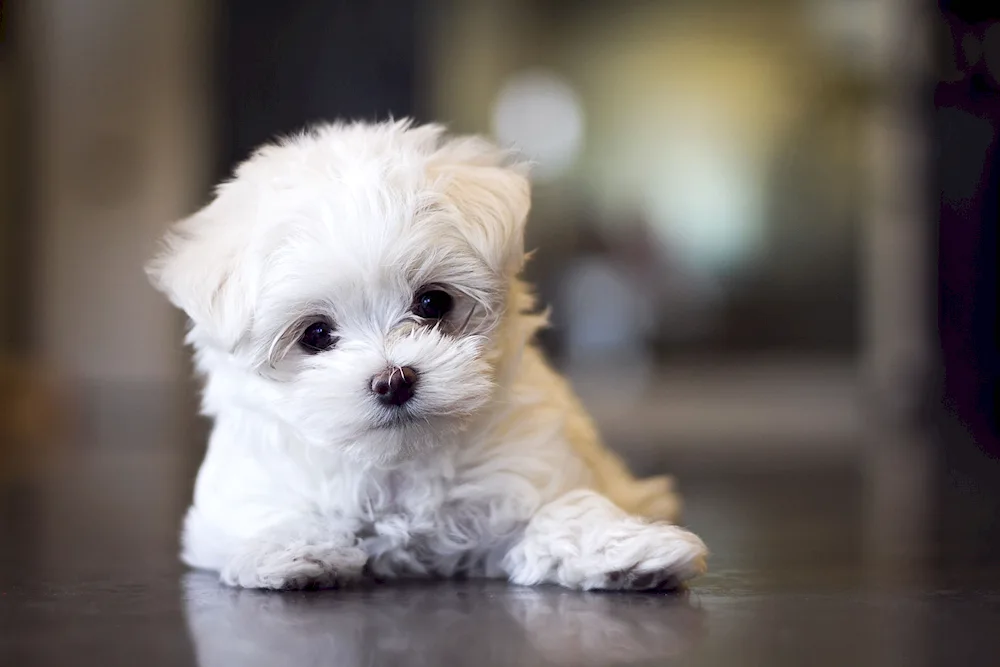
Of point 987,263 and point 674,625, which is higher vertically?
point 987,263

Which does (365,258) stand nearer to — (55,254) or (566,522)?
(566,522)

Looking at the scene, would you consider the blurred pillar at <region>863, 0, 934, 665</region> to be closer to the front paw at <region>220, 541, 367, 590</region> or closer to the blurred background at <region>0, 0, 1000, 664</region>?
the blurred background at <region>0, 0, 1000, 664</region>

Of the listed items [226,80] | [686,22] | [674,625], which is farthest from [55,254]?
[674,625]

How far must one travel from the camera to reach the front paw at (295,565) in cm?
197

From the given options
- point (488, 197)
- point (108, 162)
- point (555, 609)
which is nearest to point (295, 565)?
point (555, 609)

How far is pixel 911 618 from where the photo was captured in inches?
68.7

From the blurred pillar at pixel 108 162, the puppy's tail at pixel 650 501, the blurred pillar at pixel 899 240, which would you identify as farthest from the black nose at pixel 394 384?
the blurred pillar at pixel 108 162

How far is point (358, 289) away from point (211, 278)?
25 centimetres

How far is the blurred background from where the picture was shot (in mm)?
7297

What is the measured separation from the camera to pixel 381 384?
1.87 m

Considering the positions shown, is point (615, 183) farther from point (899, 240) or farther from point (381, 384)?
point (381, 384)

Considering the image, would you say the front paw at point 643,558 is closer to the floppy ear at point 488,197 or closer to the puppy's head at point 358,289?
the puppy's head at point 358,289

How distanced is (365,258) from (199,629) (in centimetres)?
57

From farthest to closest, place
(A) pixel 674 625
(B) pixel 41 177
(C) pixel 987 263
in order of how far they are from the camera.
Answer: (B) pixel 41 177, (C) pixel 987 263, (A) pixel 674 625
